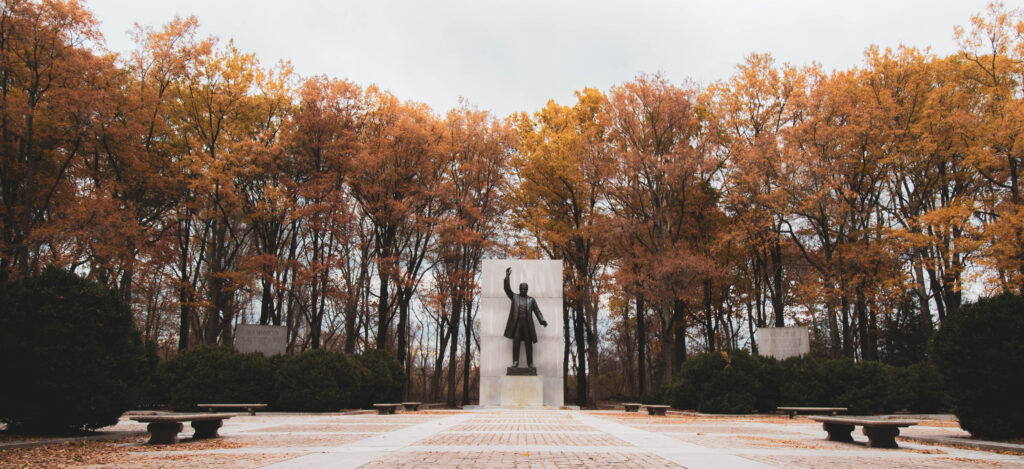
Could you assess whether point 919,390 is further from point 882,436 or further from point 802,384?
point 882,436

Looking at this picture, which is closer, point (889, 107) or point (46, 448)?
point (46, 448)

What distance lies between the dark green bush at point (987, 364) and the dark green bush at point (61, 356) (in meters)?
11.5

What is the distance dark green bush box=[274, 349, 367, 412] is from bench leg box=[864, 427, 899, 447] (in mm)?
13199

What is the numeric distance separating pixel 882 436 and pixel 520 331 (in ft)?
46.9

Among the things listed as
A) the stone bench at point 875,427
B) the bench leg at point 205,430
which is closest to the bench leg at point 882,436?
the stone bench at point 875,427

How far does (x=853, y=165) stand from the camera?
23.3 m

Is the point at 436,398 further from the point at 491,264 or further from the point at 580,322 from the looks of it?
the point at 491,264

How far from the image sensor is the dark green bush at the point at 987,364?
8.09 meters

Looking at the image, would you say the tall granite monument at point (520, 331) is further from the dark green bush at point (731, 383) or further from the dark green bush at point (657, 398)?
the dark green bush at point (731, 383)

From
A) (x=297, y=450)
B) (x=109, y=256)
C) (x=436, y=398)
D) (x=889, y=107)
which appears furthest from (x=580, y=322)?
(x=297, y=450)

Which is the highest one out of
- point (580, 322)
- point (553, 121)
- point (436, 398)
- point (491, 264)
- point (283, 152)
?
point (553, 121)

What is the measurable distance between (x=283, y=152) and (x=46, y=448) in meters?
17.9

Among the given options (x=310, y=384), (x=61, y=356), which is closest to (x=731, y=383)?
(x=310, y=384)

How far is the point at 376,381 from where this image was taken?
2056 centimetres
